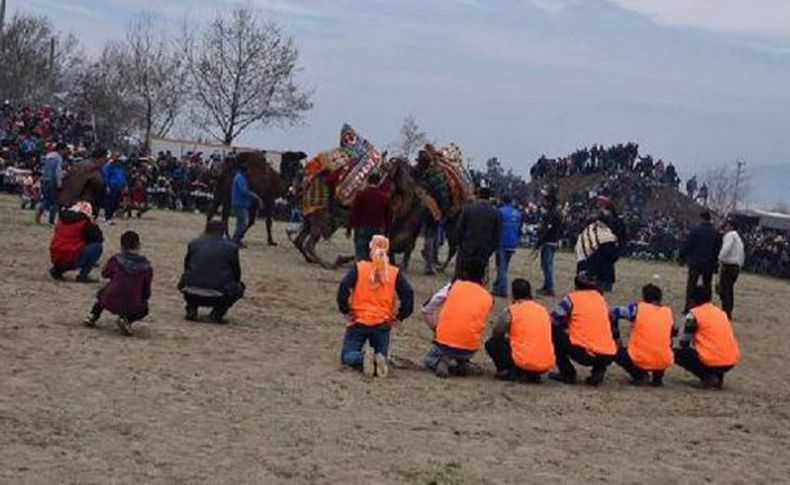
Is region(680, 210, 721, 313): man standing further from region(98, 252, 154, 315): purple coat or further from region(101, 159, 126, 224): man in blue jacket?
region(101, 159, 126, 224): man in blue jacket

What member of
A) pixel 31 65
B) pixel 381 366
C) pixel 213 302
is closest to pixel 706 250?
pixel 213 302

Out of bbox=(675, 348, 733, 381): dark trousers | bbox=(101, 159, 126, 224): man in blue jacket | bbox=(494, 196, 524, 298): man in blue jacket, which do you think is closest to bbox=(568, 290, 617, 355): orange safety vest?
bbox=(675, 348, 733, 381): dark trousers

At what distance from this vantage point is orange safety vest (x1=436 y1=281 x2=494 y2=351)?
38.5ft

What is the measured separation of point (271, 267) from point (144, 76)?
38426 mm

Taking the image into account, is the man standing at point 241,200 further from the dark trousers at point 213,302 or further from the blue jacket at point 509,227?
the dark trousers at point 213,302

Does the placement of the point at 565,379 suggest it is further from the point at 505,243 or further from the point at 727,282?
the point at 727,282

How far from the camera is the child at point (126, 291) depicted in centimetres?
1209

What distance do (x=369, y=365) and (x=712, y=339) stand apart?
12.1 ft

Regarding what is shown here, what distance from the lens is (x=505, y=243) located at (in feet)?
64.8

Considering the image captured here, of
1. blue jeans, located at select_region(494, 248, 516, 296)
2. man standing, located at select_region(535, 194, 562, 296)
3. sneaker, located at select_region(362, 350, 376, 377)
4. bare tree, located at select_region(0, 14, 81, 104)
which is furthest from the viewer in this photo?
bare tree, located at select_region(0, 14, 81, 104)

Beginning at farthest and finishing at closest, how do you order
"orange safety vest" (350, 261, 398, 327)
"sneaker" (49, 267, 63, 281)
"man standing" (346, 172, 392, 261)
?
"man standing" (346, 172, 392, 261) → "sneaker" (49, 267, 63, 281) → "orange safety vest" (350, 261, 398, 327)

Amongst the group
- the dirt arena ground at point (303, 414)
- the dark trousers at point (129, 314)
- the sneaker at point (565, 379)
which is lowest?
the dirt arena ground at point (303, 414)

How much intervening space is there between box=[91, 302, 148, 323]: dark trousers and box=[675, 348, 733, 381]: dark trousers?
5.45 meters

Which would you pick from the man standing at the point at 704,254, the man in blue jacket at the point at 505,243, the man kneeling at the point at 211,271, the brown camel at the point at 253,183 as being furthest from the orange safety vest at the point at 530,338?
the brown camel at the point at 253,183
